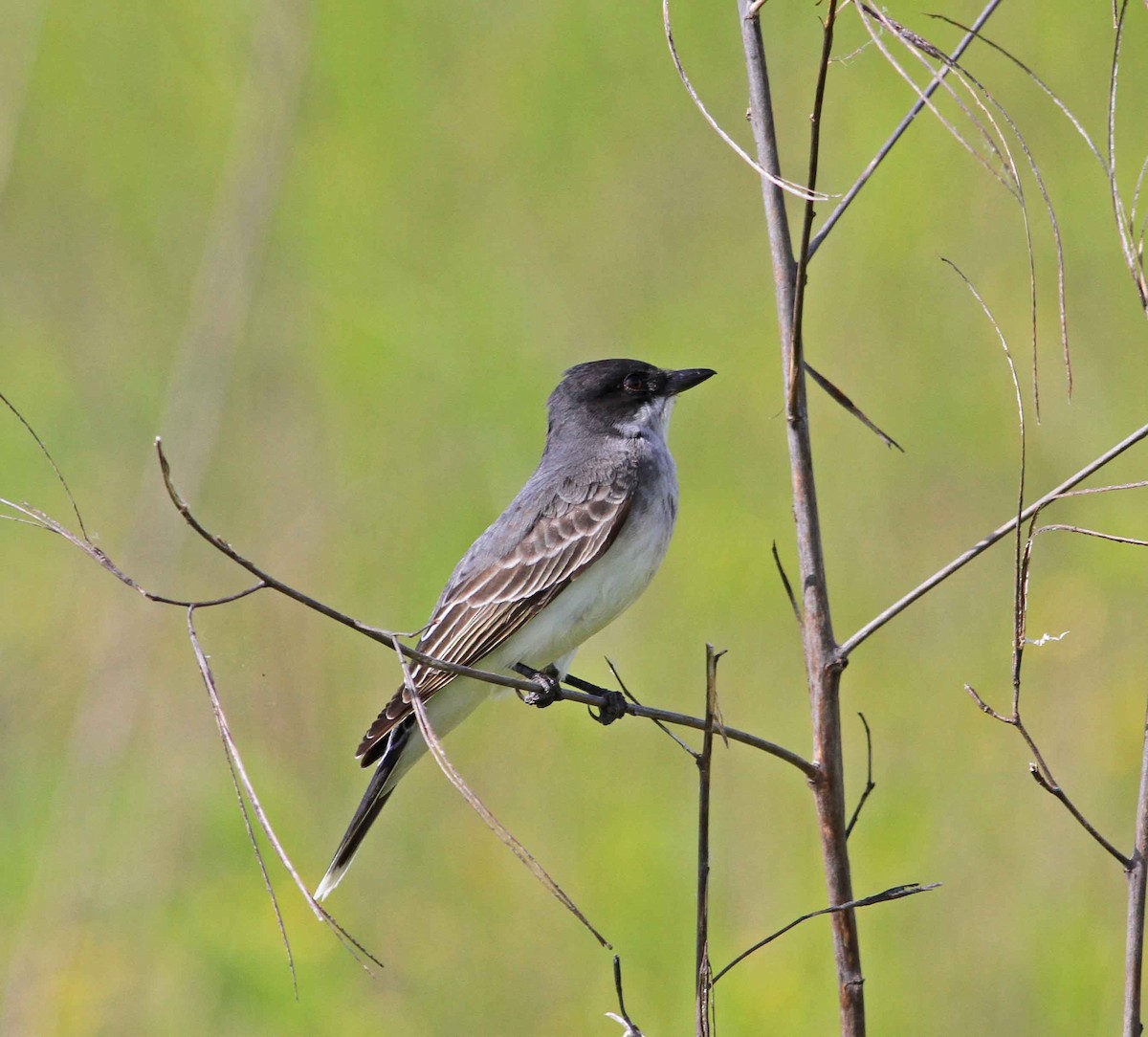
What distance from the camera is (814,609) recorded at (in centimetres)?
243

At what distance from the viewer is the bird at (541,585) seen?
463cm

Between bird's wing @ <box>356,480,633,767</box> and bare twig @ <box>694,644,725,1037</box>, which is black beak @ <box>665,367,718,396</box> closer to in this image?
bird's wing @ <box>356,480,633,767</box>

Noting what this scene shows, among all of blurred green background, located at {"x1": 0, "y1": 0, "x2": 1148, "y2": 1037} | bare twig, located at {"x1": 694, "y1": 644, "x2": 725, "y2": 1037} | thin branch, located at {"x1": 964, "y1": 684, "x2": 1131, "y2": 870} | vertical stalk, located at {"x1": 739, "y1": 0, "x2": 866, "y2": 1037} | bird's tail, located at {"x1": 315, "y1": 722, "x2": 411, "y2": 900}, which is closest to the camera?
bare twig, located at {"x1": 694, "y1": 644, "x2": 725, "y2": 1037}

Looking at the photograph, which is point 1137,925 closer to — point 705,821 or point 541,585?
point 705,821

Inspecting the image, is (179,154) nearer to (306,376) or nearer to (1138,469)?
(306,376)

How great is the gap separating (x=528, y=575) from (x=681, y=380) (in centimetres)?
102

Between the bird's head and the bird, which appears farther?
the bird's head

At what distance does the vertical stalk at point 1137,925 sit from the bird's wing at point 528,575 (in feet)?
8.54

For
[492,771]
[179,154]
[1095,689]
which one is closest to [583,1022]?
[492,771]

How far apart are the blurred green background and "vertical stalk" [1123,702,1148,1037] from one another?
2847mm

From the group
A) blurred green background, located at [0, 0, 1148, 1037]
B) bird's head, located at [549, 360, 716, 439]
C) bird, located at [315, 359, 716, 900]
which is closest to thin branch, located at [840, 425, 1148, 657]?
bird, located at [315, 359, 716, 900]

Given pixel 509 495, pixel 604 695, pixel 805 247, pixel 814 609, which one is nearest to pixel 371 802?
pixel 604 695

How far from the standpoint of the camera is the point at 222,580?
22.2 ft

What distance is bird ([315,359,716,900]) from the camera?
4633mm
